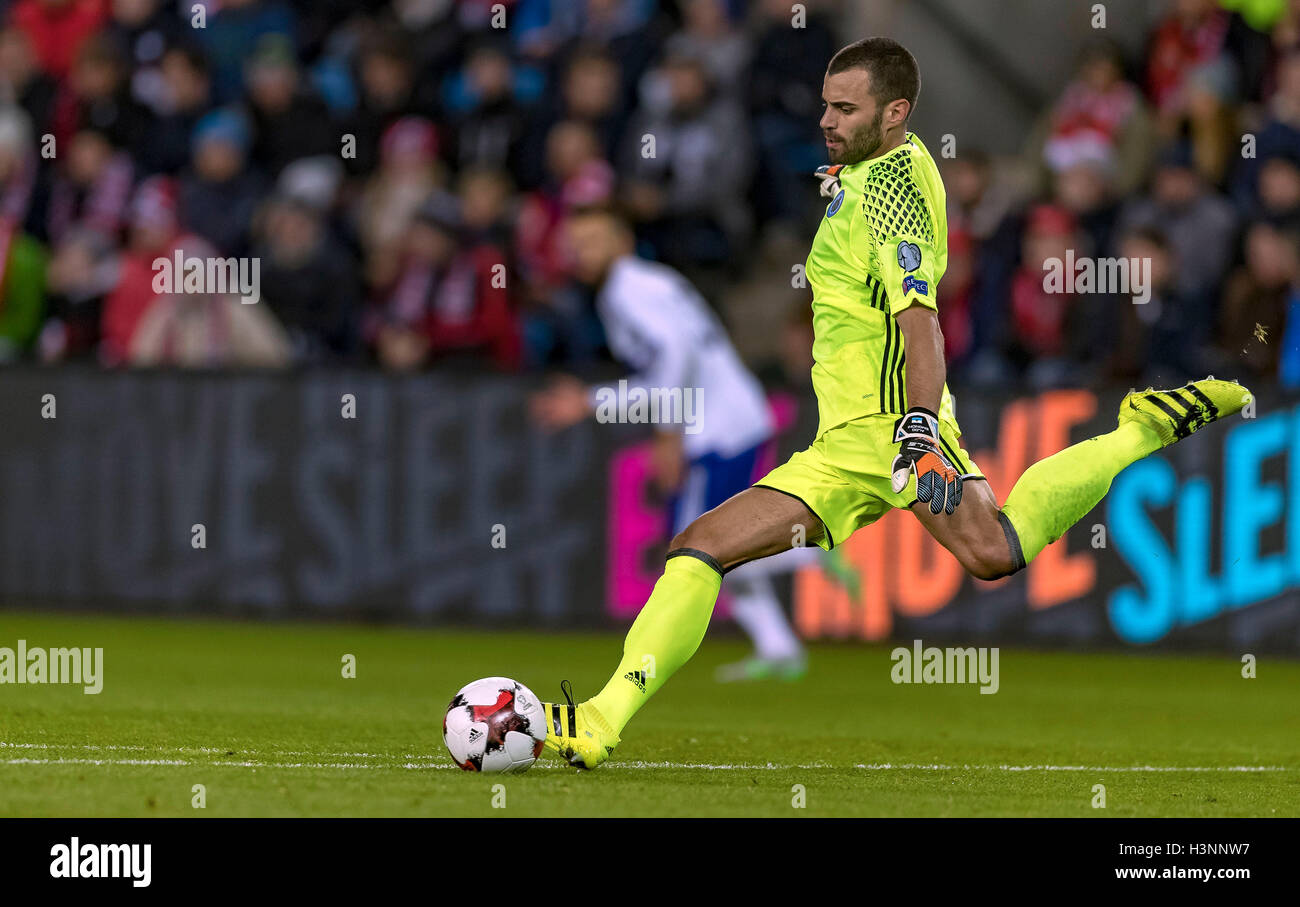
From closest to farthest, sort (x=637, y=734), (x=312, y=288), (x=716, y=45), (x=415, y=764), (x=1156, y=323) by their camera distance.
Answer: (x=415, y=764), (x=637, y=734), (x=1156, y=323), (x=312, y=288), (x=716, y=45)

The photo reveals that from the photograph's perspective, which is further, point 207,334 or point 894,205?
point 207,334

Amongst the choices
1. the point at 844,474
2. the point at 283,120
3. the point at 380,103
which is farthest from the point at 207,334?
the point at 844,474

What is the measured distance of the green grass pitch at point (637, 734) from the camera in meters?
6.98

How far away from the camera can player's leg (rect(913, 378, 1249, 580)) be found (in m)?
7.41

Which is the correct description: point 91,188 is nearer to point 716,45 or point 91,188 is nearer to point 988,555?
point 716,45

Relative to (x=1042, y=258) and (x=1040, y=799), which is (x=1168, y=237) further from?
(x=1040, y=799)

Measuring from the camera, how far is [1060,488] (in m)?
7.64

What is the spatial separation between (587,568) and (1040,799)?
7195 mm

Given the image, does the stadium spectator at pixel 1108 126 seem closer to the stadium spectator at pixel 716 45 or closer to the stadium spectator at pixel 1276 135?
the stadium spectator at pixel 1276 135

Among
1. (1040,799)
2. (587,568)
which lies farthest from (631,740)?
(587,568)

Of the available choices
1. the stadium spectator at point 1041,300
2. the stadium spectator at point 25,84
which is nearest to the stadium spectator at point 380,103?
the stadium spectator at point 25,84

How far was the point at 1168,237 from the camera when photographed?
1429cm

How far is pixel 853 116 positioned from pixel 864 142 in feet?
0.31

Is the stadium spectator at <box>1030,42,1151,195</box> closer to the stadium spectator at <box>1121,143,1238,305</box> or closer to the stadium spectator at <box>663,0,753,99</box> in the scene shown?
the stadium spectator at <box>1121,143,1238,305</box>
